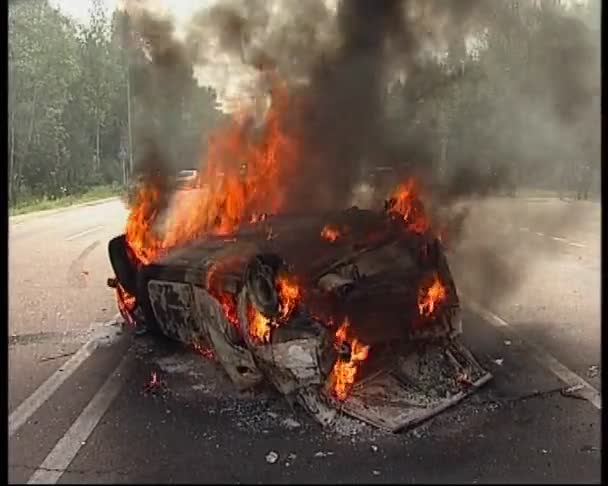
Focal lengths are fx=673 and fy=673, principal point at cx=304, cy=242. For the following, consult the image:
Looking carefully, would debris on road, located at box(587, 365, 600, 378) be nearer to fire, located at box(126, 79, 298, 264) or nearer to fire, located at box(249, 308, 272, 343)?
fire, located at box(249, 308, 272, 343)

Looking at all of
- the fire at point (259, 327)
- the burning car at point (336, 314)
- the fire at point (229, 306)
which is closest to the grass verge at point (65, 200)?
the burning car at point (336, 314)

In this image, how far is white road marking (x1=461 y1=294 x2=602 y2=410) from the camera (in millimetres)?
3984

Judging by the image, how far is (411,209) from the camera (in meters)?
4.91

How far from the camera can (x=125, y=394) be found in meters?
4.20

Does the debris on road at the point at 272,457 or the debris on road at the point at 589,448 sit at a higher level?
the debris on road at the point at 589,448

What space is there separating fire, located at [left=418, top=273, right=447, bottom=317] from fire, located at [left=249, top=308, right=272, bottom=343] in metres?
0.94

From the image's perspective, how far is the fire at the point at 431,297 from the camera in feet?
12.8

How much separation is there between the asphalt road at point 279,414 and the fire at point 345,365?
0.17m

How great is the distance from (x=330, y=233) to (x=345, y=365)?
91 centimetres

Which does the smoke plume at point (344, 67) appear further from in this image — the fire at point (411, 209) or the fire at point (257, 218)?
the fire at point (411, 209)

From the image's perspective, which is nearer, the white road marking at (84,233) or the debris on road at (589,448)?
the debris on road at (589,448)

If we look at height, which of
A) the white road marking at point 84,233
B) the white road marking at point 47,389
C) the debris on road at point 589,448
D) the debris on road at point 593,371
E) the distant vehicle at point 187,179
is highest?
the distant vehicle at point 187,179

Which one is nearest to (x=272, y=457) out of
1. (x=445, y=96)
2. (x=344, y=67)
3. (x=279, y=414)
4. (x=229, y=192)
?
(x=279, y=414)

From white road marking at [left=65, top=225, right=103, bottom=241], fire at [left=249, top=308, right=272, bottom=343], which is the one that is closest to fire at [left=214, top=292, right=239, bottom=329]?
fire at [left=249, top=308, right=272, bottom=343]
